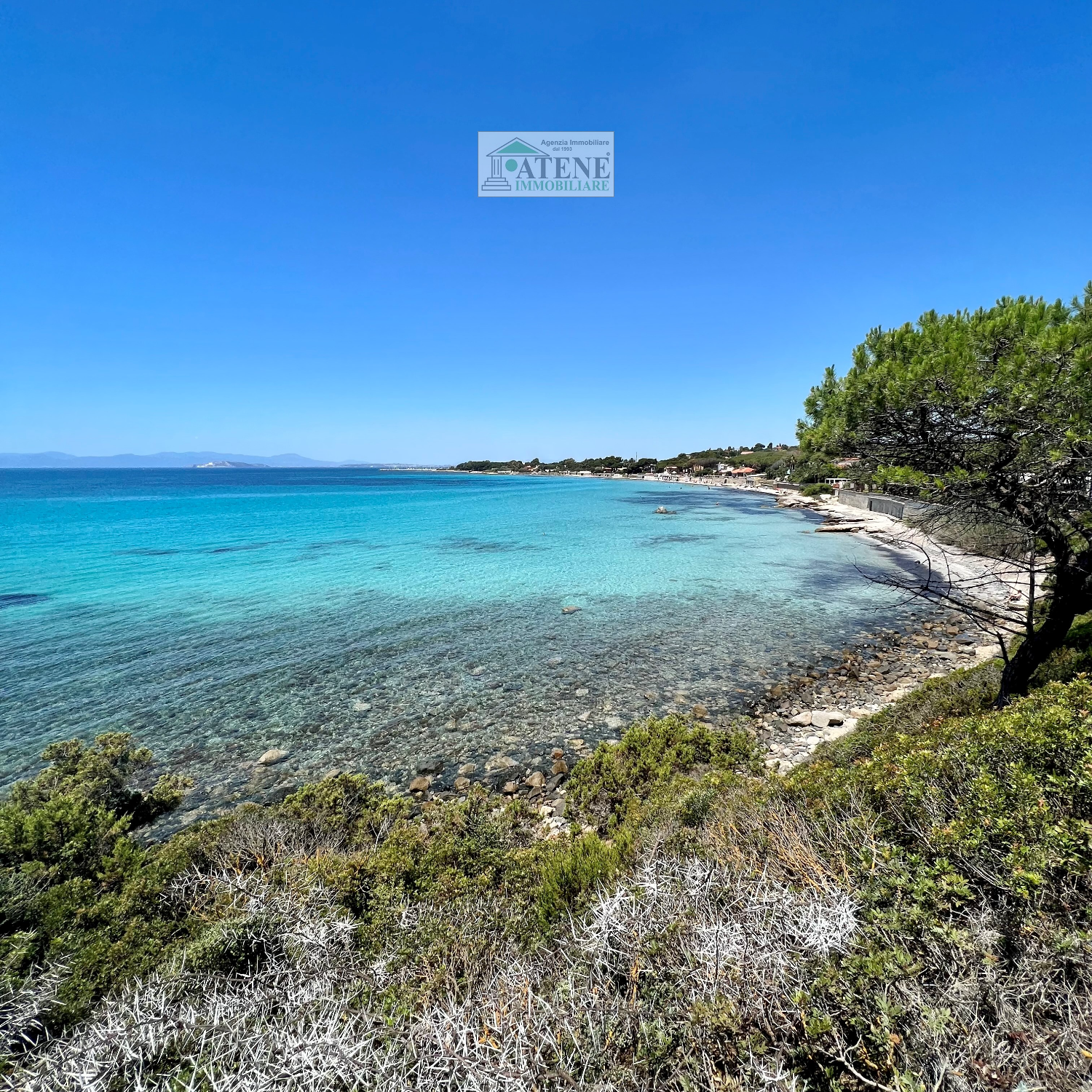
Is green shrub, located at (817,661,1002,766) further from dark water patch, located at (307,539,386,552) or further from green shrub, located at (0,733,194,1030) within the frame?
dark water patch, located at (307,539,386,552)

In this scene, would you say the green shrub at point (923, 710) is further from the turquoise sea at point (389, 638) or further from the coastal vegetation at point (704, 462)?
the coastal vegetation at point (704, 462)

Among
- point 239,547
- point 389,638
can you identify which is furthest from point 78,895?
point 239,547

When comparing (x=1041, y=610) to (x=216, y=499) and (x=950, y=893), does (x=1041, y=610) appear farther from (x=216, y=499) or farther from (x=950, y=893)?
(x=216, y=499)

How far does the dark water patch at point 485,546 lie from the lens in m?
29.4

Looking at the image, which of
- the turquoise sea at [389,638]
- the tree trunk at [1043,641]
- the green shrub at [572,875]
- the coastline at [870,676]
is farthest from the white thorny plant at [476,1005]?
the tree trunk at [1043,641]

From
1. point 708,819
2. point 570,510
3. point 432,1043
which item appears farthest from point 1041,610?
A: point 570,510

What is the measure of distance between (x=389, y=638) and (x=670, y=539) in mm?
23973

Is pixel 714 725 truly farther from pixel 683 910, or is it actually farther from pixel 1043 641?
pixel 683 910

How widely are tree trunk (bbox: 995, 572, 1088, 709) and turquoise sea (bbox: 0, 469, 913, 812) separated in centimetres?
432

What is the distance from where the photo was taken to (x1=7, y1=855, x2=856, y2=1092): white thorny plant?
224cm

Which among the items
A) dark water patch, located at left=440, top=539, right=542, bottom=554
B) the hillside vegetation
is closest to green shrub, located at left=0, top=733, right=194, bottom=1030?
the hillside vegetation

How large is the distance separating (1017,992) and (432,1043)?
2.82m

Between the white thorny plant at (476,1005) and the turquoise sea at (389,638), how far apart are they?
484 centimetres

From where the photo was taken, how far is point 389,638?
13906mm
